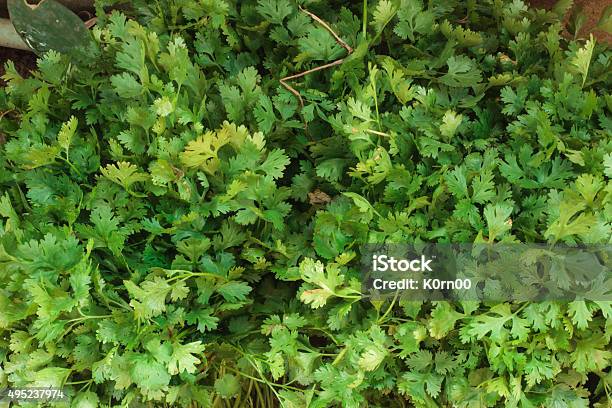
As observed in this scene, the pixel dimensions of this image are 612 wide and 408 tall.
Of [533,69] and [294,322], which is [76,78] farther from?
[533,69]

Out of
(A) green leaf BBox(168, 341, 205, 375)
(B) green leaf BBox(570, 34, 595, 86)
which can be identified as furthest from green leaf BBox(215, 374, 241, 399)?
(B) green leaf BBox(570, 34, 595, 86)

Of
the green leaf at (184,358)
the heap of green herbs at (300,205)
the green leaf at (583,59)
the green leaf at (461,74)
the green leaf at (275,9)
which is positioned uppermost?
the green leaf at (275,9)

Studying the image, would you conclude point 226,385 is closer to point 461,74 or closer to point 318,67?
point 318,67

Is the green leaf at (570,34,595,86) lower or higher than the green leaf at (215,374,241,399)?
higher

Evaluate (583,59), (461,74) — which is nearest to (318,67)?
(461,74)

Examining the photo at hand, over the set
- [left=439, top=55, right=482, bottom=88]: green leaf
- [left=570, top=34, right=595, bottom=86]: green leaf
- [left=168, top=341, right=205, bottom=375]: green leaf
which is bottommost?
[left=168, top=341, right=205, bottom=375]: green leaf

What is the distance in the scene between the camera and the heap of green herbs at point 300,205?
44.4 inches

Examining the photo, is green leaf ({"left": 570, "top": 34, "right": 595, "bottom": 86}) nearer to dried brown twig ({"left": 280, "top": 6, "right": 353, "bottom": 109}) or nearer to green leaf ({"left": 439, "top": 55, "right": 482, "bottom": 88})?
green leaf ({"left": 439, "top": 55, "right": 482, "bottom": 88})

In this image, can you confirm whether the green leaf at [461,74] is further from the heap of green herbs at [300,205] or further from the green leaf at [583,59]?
the green leaf at [583,59]

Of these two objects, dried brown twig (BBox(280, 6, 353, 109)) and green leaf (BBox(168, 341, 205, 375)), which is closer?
green leaf (BBox(168, 341, 205, 375))

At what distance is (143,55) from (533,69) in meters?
0.79

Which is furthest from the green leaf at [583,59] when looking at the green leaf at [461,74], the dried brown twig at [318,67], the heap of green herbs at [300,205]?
the dried brown twig at [318,67]

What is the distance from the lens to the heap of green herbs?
1129mm

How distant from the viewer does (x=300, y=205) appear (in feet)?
4.36
